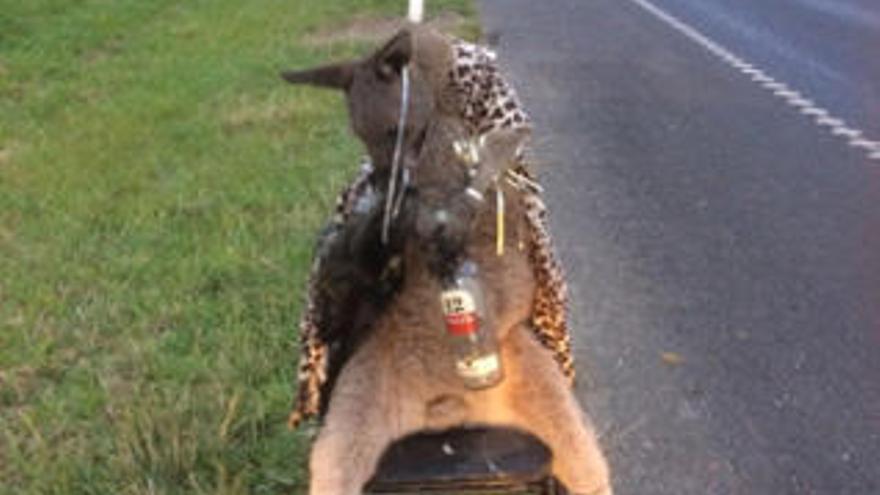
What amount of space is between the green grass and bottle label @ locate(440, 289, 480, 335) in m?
2.02

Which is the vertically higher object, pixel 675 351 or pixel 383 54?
pixel 383 54

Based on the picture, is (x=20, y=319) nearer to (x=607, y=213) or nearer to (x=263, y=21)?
(x=607, y=213)

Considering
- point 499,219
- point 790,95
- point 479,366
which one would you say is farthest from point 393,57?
point 790,95

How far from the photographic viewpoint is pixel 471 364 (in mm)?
2664

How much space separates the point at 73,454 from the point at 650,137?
240 inches

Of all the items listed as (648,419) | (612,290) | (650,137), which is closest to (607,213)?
(612,290)

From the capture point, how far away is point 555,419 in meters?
2.89

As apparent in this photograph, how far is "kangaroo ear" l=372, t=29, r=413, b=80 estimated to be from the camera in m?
2.60

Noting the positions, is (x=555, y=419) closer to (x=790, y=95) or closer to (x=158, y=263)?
(x=158, y=263)

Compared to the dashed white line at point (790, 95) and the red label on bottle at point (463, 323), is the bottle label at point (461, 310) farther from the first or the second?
the dashed white line at point (790, 95)

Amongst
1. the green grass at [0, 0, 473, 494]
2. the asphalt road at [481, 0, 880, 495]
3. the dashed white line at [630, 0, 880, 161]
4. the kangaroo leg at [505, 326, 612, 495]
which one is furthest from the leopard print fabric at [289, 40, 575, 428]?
the dashed white line at [630, 0, 880, 161]

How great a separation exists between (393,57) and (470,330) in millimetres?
491

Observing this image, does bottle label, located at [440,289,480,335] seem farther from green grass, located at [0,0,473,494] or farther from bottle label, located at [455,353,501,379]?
green grass, located at [0,0,473,494]

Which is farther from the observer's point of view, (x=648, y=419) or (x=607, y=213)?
(x=607, y=213)
